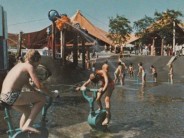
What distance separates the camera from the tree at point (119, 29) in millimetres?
64562

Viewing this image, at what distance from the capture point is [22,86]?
738 centimetres

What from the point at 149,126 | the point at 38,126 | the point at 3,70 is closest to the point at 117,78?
the point at 3,70

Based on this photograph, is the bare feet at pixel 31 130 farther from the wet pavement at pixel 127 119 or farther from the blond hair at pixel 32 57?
the wet pavement at pixel 127 119

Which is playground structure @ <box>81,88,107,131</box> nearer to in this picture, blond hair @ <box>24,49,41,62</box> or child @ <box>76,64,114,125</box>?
child @ <box>76,64,114,125</box>

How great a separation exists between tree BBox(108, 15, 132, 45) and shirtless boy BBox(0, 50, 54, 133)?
2242 inches

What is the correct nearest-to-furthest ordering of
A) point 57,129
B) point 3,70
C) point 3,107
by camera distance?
point 3,107 < point 57,129 < point 3,70

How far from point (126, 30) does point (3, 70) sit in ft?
158

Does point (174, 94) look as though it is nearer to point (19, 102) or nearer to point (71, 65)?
point (19, 102)

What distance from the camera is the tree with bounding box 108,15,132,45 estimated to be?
212ft

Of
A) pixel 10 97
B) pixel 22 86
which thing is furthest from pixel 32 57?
pixel 10 97

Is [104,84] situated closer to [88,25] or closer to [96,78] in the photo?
[96,78]

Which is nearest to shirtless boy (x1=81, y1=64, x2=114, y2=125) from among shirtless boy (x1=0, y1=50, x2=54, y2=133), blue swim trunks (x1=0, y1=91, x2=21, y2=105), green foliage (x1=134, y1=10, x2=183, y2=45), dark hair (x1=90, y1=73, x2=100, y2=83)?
dark hair (x1=90, y1=73, x2=100, y2=83)

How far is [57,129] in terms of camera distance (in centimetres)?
1057

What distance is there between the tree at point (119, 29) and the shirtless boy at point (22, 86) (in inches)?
2242
